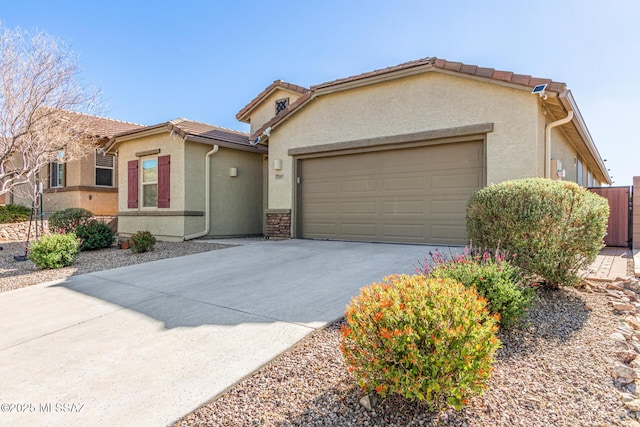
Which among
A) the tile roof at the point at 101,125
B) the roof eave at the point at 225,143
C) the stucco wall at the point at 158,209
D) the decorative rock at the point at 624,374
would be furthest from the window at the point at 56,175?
the decorative rock at the point at 624,374

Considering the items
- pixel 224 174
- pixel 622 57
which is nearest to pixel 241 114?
pixel 224 174

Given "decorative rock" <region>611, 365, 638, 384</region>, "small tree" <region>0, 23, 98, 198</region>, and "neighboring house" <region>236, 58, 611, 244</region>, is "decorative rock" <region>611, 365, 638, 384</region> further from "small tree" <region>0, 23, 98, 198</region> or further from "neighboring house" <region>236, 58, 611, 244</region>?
"small tree" <region>0, 23, 98, 198</region>

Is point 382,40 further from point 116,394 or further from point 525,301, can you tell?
point 116,394

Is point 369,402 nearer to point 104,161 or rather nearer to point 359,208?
point 359,208

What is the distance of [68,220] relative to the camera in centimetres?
995

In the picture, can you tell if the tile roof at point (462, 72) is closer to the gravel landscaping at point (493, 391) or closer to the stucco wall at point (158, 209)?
the stucco wall at point (158, 209)

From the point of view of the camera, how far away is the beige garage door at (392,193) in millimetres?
8305

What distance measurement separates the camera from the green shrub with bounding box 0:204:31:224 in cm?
1407

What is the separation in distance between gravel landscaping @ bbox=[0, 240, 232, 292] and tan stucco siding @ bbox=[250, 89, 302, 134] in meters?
Result: 6.76

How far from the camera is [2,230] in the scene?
13.5 metres

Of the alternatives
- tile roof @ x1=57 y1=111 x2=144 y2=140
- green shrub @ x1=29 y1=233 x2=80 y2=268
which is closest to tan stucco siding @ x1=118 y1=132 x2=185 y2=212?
tile roof @ x1=57 y1=111 x2=144 y2=140

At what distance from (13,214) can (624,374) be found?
1819cm

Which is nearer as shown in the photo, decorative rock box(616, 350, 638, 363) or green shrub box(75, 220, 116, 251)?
decorative rock box(616, 350, 638, 363)

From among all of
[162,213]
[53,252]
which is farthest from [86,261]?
[162,213]
